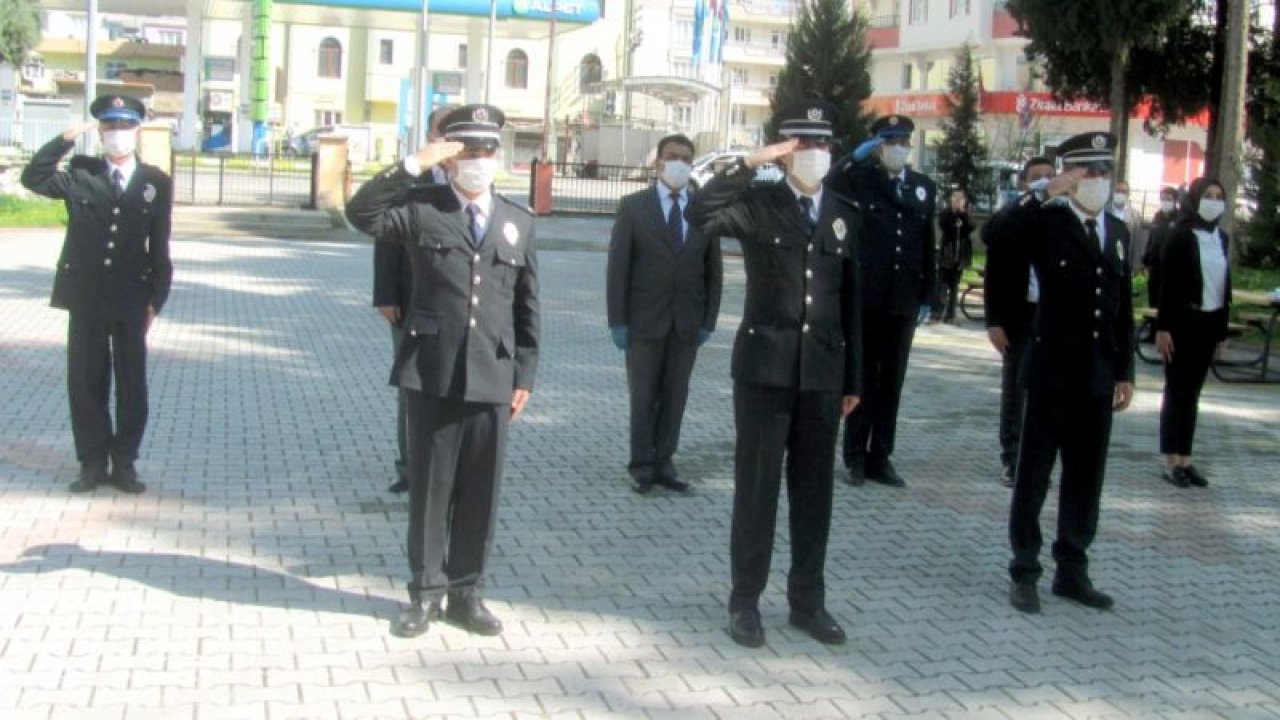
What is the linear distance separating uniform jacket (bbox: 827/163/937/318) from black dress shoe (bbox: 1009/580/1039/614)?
2.71m

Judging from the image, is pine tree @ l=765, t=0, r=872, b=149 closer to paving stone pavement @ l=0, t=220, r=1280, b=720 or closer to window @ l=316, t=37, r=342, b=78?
paving stone pavement @ l=0, t=220, r=1280, b=720

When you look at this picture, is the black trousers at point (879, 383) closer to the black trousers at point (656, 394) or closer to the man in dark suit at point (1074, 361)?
the black trousers at point (656, 394)

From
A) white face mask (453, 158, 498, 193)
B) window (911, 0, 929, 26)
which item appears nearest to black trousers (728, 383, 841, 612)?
white face mask (453, 158, 498, 193)

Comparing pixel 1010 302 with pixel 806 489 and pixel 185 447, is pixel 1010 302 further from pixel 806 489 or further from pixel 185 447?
pixel 185 447

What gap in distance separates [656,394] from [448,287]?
3.17m

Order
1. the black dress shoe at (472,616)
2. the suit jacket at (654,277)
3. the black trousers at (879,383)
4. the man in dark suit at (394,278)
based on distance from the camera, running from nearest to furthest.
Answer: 1. the black dress shoe at (472,616)
2. the man in dark suit at (394,278)
3. the suit jacket at (654,277)
4. the black trousers at (879,383)

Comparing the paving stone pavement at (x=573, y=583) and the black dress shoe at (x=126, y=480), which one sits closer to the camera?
the paving stone pavement at (x=573, y=583)

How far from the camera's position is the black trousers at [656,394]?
9047 millimetres

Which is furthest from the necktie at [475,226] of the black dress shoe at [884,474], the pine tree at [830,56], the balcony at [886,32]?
the balcony at [886,32]

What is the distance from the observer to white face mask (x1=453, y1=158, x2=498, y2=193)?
608 cm

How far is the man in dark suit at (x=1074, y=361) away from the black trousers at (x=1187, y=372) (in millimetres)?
3049

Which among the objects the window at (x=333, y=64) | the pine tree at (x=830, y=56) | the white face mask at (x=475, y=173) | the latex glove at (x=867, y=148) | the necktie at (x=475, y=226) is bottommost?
the necktie at (x=475, y=226)

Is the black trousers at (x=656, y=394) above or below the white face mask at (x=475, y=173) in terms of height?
below

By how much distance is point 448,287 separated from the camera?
6.11 m
